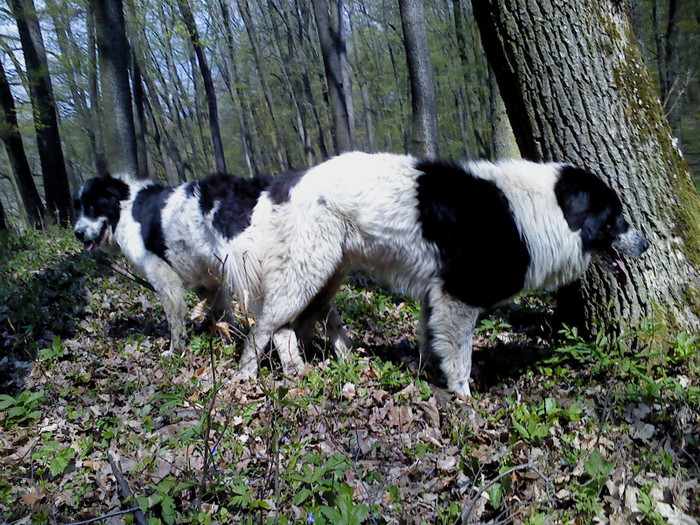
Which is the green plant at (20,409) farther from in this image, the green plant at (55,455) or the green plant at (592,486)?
the green plant at (592,486)

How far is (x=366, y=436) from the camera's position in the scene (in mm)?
3260

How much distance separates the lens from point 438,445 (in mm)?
3109

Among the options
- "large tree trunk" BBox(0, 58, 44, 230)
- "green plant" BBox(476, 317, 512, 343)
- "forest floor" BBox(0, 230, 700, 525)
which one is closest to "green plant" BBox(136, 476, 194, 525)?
"forest floor" BBox(0, 230, 700, 525)

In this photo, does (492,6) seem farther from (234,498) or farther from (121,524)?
(121,524)

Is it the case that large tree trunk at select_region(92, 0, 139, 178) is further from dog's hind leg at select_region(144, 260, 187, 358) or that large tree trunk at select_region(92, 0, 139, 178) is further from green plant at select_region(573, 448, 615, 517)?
green plant at select_region(573, 448, 615, 517)

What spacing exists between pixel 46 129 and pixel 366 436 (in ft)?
49.3

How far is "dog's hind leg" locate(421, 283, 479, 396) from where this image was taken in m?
3.69

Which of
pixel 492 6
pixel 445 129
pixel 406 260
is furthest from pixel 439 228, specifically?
pixel 445 129

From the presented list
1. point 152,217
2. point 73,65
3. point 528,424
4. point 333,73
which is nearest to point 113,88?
point 152,217

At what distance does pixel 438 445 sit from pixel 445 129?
1004 inches

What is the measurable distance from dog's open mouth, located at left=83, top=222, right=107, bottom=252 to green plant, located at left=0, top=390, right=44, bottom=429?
2.50m

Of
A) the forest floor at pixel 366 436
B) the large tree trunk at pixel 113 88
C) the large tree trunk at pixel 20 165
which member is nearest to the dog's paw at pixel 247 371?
the forest floor at pixel 366 436

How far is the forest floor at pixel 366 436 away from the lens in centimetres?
243

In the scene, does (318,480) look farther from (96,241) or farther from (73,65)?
(73,65)
